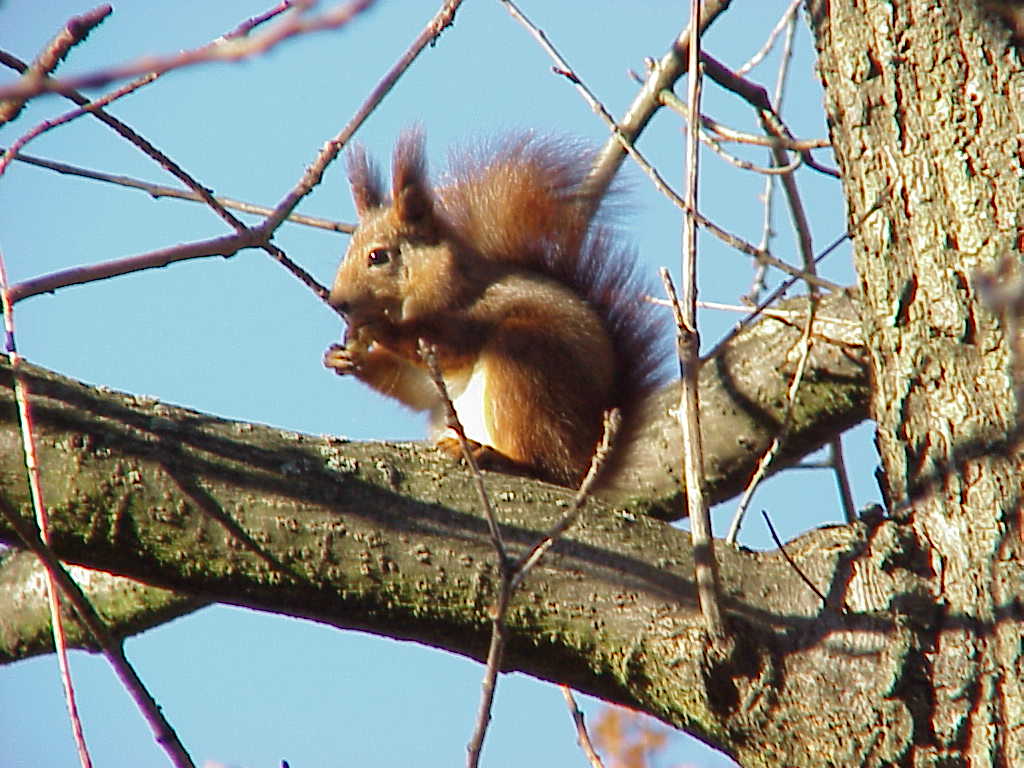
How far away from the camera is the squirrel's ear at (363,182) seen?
11.1 feet

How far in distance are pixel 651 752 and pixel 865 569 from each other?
287 centimetres

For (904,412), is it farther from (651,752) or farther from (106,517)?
(651,752)

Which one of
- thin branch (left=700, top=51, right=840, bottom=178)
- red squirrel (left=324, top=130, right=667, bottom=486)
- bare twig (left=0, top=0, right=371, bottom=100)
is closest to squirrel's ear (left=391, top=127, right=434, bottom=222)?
red squirrel (left=324, top=130, right=667, bottom=486)

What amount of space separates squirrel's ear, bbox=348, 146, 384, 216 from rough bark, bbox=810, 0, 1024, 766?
1.87 metres

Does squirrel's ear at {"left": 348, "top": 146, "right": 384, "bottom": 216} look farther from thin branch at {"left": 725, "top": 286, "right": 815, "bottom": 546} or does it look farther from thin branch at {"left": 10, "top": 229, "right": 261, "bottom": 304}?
thin branch at {"left": 10, "top": 229, "right": 261, "bottom": 304}

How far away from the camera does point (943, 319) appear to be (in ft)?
5.23

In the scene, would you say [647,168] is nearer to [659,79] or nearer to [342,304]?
[659,79]

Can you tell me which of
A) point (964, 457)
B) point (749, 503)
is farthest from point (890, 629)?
point (749, 503)

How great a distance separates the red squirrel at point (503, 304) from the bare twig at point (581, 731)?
60cm

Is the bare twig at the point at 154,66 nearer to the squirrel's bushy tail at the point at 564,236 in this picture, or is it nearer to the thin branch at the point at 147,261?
the thin branch at the point at 147,261

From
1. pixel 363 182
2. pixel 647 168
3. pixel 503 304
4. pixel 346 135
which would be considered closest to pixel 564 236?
pixel 503 304

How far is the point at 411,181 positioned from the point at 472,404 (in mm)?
818

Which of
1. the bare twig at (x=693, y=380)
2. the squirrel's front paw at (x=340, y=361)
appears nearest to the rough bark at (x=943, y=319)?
the bare twig at (x=693, y=380)

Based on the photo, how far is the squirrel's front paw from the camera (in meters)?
2.82
